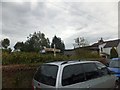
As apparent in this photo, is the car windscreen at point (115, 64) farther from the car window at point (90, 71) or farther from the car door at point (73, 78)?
the car door at point (73, 78)

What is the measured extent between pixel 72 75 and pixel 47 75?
2.49 ft

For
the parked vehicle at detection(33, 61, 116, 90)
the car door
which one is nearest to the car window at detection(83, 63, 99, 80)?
the parked vehicle at detection(33, 61, 116, 90)

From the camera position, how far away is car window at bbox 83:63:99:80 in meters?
5.20

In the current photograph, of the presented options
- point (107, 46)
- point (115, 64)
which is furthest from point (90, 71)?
point (107, 46)

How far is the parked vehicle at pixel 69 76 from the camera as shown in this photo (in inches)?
175

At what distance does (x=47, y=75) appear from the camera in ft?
15.7

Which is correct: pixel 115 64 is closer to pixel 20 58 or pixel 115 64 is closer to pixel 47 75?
pixel 20 58

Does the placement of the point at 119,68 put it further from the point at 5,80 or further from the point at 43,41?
the point at 43,41

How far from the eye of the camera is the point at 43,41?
70.2 m

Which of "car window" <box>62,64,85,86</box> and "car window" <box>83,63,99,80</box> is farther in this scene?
"car window" <box>83,63,99,80</box>

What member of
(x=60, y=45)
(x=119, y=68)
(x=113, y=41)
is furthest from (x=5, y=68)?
(x=60, y=45)

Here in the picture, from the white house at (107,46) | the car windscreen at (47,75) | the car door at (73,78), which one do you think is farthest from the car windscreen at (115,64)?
the white house at (107,46)

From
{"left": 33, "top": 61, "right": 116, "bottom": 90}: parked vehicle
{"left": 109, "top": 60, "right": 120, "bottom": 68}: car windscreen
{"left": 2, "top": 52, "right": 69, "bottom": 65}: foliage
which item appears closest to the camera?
{"left": 33, "top": 61, "right": 116, "bottom": 90}: parked vehicle

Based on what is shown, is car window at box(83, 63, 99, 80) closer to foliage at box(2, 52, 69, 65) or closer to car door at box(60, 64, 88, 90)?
car door at box(60, 64, 88, 90)
